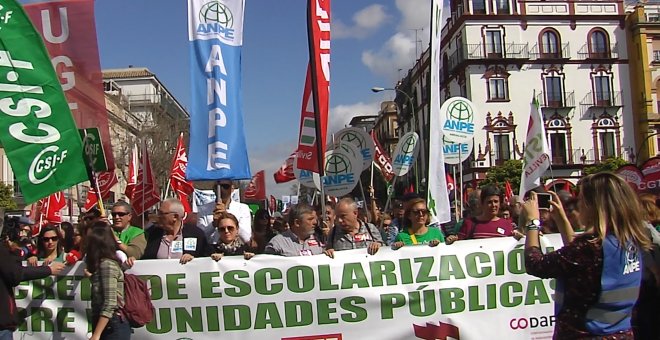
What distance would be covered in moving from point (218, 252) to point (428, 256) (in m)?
1.98

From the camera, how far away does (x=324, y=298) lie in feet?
21.2

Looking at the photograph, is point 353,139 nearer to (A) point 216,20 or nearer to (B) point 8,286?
(A) point 216,20

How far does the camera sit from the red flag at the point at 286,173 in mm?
20875

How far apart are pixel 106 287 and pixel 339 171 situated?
27.7ft

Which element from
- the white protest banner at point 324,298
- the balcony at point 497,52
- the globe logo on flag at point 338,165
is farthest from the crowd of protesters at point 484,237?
the balcony at point 497,52

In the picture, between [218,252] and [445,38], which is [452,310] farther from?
[445,38]

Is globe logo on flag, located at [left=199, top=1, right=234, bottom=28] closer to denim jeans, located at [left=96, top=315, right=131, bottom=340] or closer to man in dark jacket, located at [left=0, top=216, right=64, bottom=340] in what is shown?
man in dark jacket, located at [left=0, top=216, right=64, bottom=340]

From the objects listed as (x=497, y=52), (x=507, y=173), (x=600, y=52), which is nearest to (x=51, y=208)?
(x=507, y=173)

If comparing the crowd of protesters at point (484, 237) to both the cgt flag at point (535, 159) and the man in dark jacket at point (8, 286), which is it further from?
the cgt flag at point (535, 159)

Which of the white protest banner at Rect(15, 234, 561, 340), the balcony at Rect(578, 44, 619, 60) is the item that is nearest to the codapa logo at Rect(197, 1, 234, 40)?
the white protest banner at Rect(15, 234, 561, 340)

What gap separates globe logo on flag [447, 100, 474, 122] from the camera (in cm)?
1290

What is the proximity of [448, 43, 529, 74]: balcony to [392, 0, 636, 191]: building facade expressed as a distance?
8cm

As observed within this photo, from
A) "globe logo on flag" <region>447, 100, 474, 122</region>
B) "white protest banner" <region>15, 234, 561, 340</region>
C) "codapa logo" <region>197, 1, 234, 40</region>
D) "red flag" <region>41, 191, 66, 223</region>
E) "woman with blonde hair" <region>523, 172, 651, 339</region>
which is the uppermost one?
"codapa logo" <region>197, 1, 234, 40</region>

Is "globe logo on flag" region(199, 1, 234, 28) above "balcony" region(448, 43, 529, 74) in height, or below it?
below
